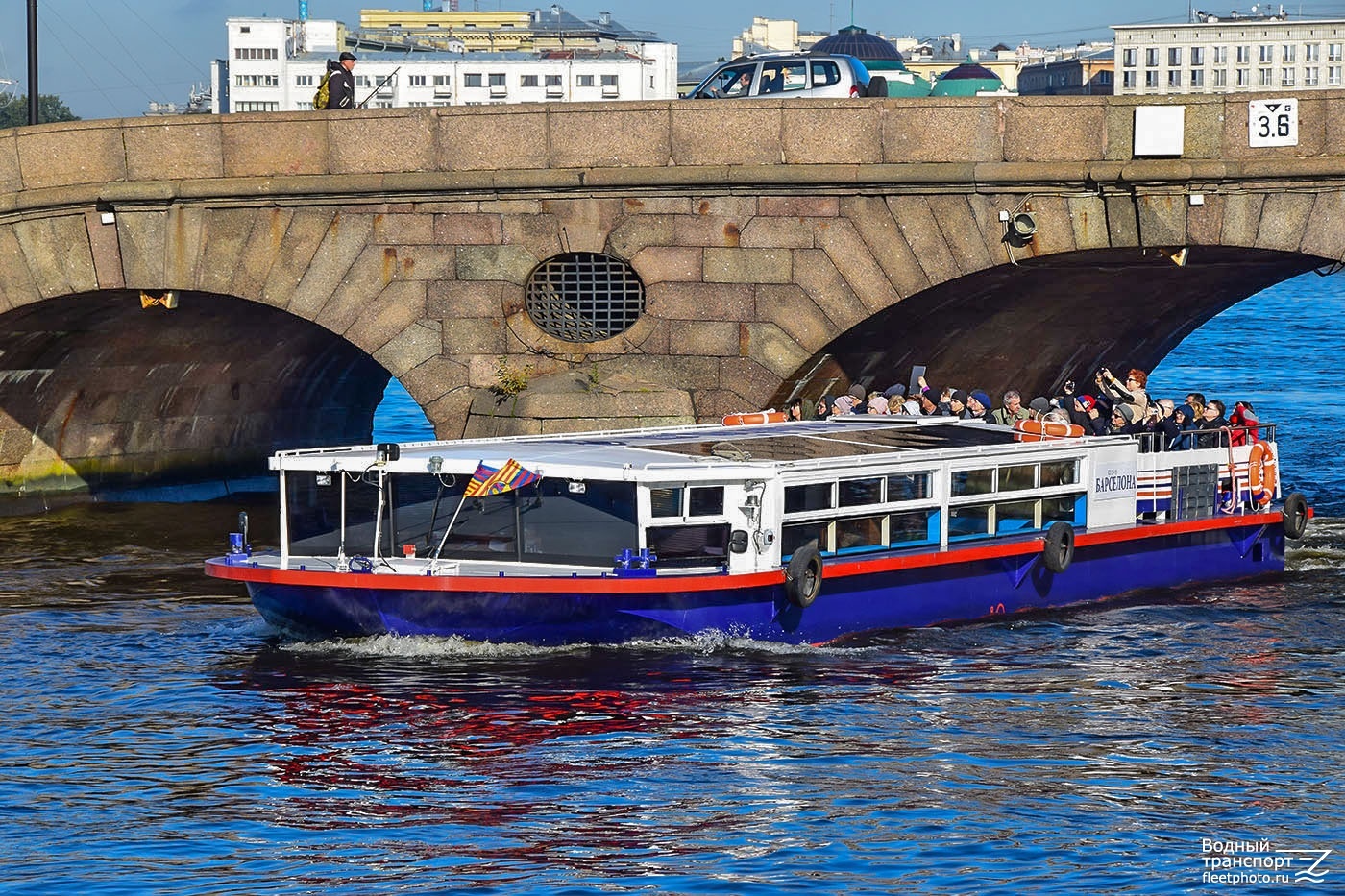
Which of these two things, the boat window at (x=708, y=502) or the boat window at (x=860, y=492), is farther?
the boat window at (x=860, y=492)

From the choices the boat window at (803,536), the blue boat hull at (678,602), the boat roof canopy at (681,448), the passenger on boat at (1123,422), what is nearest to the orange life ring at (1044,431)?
the boat roof canopy at (681,448)

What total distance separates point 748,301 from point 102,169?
26.3 ft

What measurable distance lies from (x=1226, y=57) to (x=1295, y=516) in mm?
144484

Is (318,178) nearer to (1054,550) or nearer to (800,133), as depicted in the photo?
(800,133)

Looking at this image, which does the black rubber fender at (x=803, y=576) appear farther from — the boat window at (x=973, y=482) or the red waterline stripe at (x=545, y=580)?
Answer: the boat window at (x=973, y=482)

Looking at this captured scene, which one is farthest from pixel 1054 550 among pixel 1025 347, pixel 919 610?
pixel 1025 347

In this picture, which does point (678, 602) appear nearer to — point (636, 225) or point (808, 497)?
point (808, 497)

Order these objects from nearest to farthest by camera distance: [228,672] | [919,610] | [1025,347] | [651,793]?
[651,793] < [228,672] < [919,610] < [1025,347]

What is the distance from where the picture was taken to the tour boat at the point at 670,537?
1817cm

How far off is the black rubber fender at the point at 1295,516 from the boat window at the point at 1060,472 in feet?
13.6

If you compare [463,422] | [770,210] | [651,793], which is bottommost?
[651,793]

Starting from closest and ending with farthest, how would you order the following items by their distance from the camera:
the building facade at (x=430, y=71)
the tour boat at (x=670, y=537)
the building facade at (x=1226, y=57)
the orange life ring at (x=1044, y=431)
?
1. the tour boat at (x=670, y=537)
2. the orange life ring at (x=1044, y=431)
3. the building facade at (x=430, y=71)
4. the building facade at (x=1226, y=57)

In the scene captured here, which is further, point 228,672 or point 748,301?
point 748,301

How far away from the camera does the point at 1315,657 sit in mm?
19422
